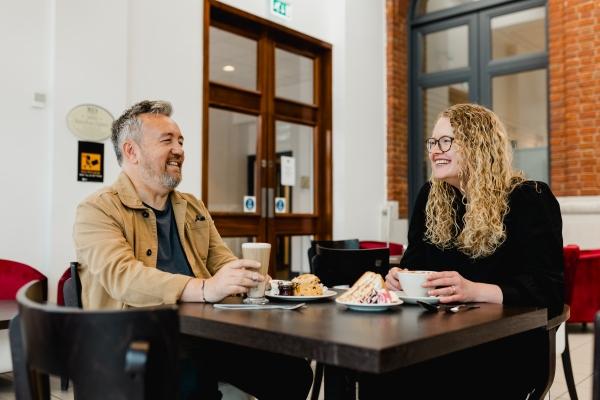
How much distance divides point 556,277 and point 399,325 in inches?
28.5

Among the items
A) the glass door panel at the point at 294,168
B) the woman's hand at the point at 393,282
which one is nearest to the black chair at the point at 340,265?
the woman's hand at the point at 393,282

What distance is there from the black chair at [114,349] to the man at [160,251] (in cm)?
62

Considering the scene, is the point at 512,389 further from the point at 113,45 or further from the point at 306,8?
the point at 306,8

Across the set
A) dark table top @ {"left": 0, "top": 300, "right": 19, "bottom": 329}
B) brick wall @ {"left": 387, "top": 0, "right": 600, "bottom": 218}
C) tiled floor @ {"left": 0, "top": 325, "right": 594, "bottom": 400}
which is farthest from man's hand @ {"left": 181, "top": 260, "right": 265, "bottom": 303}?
brick wall @ {"left": 387, "top": 0, "right": 600, "bottom": 218}

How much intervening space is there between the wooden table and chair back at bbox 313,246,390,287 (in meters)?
1.01

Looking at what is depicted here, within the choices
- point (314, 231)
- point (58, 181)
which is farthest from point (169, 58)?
point (314, 231)

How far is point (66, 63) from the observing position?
4074 mm

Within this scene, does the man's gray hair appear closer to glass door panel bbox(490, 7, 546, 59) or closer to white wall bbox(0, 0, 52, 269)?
white wall bbox(0, 0, 52, 269)

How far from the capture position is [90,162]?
417cm

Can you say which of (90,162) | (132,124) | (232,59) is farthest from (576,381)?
(232,59)

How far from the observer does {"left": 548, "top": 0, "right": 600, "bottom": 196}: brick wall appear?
18.6ft

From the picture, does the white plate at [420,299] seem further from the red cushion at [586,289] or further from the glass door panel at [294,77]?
the glass door panel at [294,77]

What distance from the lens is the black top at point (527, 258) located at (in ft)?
5.51

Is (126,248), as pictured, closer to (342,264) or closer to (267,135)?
(342,264)
